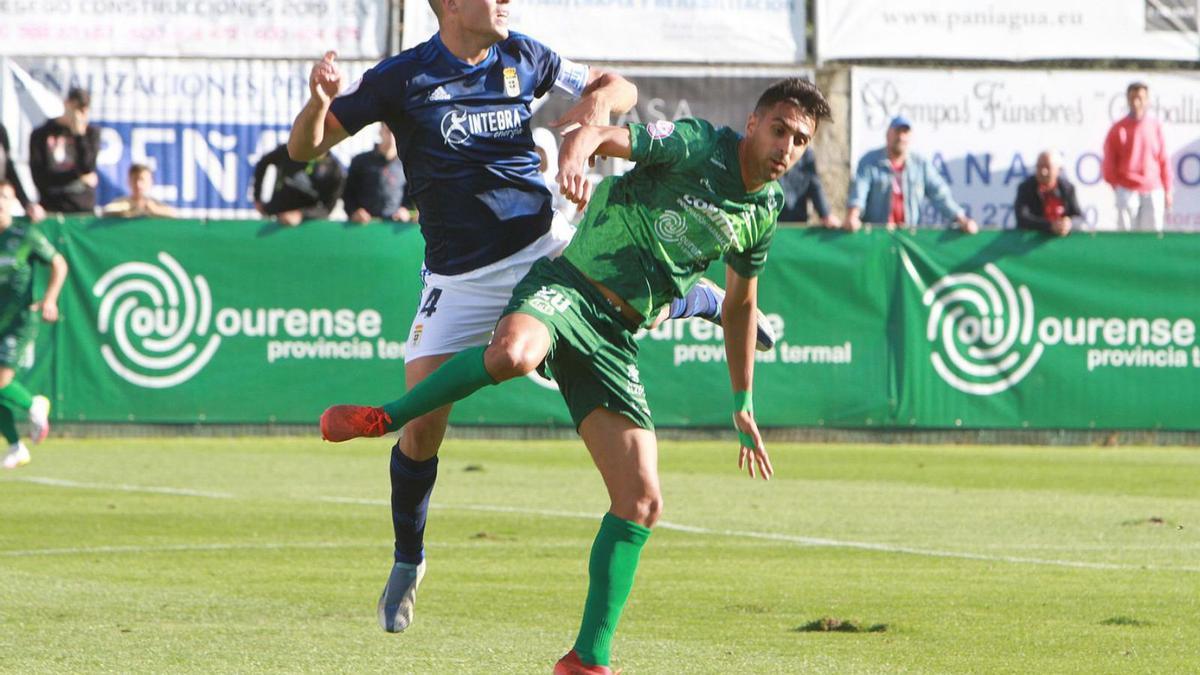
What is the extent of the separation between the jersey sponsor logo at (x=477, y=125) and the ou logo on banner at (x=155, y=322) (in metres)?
10.6

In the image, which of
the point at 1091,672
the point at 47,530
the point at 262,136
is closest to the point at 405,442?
the point at 1091,672

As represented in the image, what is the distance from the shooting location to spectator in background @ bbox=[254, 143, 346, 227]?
1905cm

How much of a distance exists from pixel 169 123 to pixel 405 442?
1684 cm

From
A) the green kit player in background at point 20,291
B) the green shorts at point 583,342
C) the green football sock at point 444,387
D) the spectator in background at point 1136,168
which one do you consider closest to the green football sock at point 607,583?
the green shorts at point 583,342

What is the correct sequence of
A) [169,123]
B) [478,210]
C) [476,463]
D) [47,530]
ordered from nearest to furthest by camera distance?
[478,210] → [47,530] → [476,463] → [169,123]

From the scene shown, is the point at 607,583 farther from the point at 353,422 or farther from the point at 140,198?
the point at 140,198

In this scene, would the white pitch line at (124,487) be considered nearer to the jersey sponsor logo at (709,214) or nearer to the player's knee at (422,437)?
the player's knee at (422,437)

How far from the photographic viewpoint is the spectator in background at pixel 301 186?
19047 millimetres

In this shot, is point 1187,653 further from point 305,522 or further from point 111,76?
point 111,76

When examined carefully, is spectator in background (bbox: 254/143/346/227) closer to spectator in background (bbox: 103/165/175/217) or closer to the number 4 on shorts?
spectator in background (bbox: 103/165/175/217)

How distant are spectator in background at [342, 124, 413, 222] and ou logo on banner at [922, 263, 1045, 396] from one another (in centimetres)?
492

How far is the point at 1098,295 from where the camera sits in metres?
18.5

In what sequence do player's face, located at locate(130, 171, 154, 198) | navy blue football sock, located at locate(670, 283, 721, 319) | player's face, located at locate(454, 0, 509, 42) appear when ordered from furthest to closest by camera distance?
player's face, located at locate(130, 171, 154, 198)
navy blue football sock, located at locate(670, 283, 721, 319)
player's face, located at locate(454, 0, 509, 42)

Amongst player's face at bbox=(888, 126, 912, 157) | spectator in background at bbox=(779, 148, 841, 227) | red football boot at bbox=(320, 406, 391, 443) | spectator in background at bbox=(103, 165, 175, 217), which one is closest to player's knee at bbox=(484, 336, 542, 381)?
red football boot at bbox=(320, 406, 391, 443)
